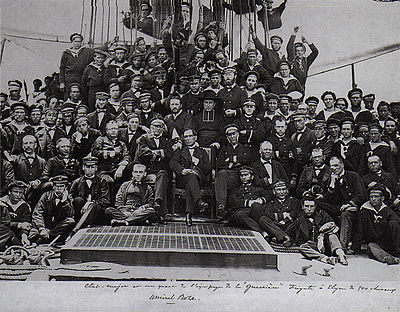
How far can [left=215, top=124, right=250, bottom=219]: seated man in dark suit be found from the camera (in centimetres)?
420

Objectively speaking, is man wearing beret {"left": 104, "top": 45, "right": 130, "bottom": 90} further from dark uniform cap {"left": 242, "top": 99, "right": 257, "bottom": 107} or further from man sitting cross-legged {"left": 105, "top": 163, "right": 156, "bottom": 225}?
dark uniform cap {"left": 242, "top": 99, "right": 257, "bottom": 107}

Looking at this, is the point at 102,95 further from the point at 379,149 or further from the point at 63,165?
the point at 379,149

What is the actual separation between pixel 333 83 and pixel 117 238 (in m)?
2.60

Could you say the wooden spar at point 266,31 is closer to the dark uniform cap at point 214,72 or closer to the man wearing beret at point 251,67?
the man wearing beret at point 251,67

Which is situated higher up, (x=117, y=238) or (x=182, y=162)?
(x=182, y=162)

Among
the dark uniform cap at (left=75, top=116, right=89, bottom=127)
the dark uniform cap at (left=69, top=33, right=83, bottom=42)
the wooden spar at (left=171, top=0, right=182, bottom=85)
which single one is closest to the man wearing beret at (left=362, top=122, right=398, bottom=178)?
the wooden spar at (left=171, top=0, right=182, bottom=85)

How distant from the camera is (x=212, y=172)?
4.23 m

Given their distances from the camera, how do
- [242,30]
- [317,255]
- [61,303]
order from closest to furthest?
[61,303]
[317,255]
[242,30]

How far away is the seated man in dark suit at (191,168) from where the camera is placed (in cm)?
418

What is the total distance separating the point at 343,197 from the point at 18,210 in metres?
3.09

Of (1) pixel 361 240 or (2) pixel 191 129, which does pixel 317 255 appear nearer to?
(1) pixel 361 240

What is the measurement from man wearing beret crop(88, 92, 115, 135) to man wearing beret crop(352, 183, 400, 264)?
8.57 feet

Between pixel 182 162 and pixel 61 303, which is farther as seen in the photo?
pixel 182 162

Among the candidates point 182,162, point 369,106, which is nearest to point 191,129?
point 182,162
